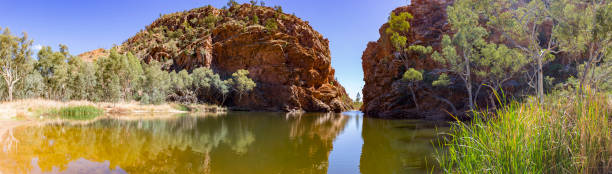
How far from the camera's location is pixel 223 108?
149ft

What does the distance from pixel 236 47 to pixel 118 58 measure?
2124cm

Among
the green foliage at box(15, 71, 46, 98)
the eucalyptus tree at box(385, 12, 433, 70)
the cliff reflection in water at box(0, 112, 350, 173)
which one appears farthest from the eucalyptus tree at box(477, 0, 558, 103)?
the green foliage at box(15, 71, 46, 98)

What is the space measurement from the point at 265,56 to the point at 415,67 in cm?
2878

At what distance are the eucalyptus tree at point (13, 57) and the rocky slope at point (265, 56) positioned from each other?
960 inches

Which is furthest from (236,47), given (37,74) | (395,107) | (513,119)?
(513,119)

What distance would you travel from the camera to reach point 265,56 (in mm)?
52500

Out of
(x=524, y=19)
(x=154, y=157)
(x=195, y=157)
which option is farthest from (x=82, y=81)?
(x=524, y=19)

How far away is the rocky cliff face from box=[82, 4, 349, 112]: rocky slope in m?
12.4

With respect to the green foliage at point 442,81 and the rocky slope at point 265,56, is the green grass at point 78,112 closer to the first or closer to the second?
the rocky slope at point 265,56

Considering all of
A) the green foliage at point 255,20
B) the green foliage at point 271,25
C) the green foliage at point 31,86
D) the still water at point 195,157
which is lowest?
the still water at point 195,157

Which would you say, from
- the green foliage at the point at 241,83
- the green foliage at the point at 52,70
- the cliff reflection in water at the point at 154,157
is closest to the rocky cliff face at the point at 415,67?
the green foliage at the point at 241,83

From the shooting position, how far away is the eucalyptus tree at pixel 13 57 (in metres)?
26.7

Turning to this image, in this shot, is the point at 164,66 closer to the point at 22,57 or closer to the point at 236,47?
the point at 236,47

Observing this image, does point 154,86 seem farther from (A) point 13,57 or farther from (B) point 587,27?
(B) point 587,27
